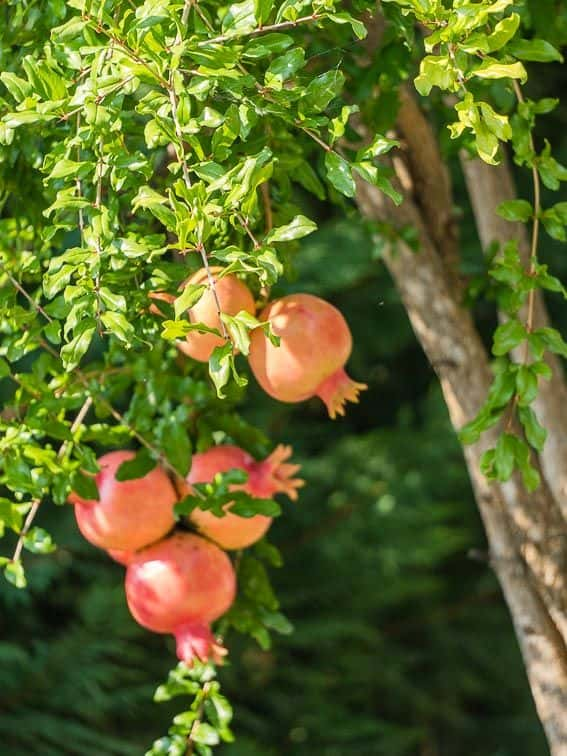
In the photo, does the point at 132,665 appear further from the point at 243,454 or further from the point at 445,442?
the point at 243,454

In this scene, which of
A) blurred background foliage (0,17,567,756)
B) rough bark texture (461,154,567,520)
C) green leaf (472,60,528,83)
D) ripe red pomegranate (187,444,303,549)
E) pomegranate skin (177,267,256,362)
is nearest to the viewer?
green leaf (472,60,528,83)

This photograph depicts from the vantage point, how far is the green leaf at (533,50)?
1.65 feet

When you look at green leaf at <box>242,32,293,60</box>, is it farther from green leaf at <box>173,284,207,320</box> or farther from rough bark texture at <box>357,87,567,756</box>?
rough bark texture at <box>357,87,567,756</box>

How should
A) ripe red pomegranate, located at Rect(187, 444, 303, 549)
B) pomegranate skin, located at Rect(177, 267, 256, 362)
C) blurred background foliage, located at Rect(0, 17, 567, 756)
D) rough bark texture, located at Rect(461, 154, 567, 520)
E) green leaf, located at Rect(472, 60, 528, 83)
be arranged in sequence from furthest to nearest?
blurred background foliage, located at Rect(0, 17, 567, 756), rough bark texture, located at Rect(461, 154, 567, 520), ripe red pomegranate, located at Rect(187, 444, 303, 549), pomegranate skin, located at Rect(177, 267, 256, 362), green leaf, located at Rect(472, 60, 528, 83)

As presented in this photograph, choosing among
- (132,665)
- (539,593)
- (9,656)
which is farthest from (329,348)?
(132,665)

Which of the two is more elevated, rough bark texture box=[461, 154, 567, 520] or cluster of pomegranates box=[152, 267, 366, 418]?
cluster of pomegranates box=[152, 267, 366, 418]

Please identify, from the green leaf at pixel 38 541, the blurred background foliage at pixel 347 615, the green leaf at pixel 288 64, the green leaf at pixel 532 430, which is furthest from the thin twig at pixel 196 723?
the blurred background foliage at pixel 347 615

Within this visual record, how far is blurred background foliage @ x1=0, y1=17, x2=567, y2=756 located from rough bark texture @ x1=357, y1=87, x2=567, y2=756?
0.65 meters

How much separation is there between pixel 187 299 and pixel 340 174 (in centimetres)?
8

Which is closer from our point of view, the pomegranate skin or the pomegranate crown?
the pomegranate skin

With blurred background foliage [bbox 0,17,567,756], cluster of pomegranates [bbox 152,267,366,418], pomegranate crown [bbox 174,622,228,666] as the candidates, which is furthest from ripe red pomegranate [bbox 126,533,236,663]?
blurred background foliage [bbox 0,17,567,756]

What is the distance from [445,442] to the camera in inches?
69.3

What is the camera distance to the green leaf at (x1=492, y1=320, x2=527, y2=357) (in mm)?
556

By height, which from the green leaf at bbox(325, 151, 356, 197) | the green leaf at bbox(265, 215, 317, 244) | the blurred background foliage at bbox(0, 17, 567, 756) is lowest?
the blurred background foliage at bbox(0, 17, 567, 756)
